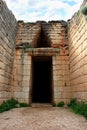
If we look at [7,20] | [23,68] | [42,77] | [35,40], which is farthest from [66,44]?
[42,77]

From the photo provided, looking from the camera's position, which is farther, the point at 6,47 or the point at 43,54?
the point at 43,54

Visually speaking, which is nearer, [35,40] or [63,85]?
[63,85]

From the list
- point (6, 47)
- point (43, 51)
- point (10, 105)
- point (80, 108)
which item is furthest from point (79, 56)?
point (10, 105)

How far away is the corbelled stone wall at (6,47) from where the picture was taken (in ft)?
22.9

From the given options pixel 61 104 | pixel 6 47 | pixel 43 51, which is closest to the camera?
pixel 6 47

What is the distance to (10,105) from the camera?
7.55 m

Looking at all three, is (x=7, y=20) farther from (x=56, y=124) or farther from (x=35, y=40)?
(x=56, y=124)

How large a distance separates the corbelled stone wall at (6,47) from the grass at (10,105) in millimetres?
218

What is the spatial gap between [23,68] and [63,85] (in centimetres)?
219

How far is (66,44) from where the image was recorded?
920 cm

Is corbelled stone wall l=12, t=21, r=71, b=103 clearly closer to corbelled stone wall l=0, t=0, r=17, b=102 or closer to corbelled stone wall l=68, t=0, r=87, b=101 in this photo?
corbelled stone wall l=0, t=0, r=17, b=102

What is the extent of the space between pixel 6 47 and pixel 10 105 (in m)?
2.52

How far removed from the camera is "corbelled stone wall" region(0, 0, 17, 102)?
6.96 metres

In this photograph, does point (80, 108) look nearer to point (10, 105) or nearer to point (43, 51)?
point (10, 105)
